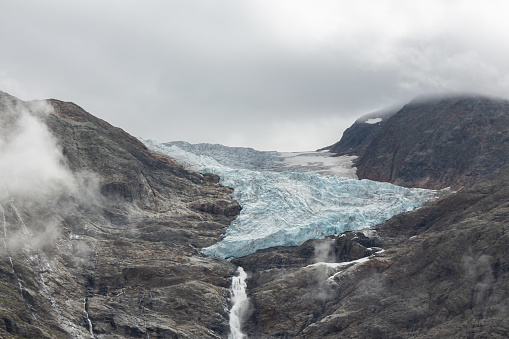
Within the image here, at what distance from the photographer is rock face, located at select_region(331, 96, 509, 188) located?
152 metres

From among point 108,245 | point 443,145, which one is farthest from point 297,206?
point 443,145

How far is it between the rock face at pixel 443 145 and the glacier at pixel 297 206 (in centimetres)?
2231

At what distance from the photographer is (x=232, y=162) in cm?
19350

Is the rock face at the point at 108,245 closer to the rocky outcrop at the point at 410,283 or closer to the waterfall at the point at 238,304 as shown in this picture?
the waterfall at the point at 238,304

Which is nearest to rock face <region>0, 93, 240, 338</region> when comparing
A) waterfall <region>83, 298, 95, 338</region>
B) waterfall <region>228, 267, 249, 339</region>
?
waterfall <region>83, 298, 95, 338</region>

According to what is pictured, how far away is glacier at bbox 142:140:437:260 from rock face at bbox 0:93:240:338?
372 cm

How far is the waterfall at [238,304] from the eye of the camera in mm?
99350

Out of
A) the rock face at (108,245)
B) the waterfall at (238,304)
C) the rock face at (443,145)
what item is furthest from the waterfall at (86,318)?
the rock face at (443,145)

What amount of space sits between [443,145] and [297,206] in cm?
5023

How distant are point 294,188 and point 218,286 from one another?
35.8 metres

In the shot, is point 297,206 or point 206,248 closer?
point 206,248

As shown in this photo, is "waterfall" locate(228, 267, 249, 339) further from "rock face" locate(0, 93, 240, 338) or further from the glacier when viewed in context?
the glacier

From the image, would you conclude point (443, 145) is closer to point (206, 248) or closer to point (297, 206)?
point (297, 206)

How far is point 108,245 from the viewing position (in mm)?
109812
